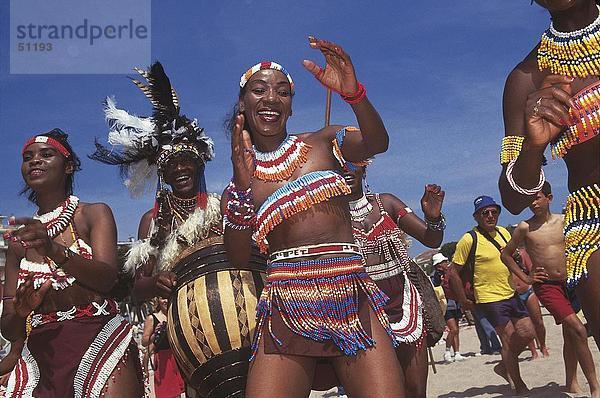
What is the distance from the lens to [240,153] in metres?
3.75

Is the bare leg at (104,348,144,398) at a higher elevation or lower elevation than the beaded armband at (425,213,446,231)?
lower

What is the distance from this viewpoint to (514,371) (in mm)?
8273

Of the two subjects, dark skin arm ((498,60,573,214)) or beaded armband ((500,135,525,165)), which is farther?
beaded armband ((500,135,525,165))

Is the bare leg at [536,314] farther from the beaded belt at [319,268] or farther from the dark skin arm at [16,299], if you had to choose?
the dark skin arm at [16,299]

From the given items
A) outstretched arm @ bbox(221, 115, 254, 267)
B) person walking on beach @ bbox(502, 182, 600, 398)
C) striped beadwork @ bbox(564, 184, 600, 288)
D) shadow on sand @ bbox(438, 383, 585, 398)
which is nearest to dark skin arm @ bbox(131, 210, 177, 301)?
outstretched arm @ bbox(221, 115, 254, 267)

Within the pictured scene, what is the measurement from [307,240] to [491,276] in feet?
20.2

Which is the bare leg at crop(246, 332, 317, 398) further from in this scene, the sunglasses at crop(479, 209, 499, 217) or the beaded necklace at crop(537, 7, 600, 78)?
the sunglasses at crop(479, 209, 499, 217)

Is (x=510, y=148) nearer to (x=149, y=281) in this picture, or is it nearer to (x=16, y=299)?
(x=149, y=281)

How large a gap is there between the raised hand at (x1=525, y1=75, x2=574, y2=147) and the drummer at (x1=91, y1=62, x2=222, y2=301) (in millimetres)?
2300

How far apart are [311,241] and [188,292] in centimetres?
99

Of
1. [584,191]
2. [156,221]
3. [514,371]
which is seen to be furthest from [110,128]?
[514,371]

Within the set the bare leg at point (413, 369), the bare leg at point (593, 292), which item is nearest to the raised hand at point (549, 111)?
the bare leg at point (593, 292)

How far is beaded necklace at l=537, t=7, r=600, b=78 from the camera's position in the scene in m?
3.04

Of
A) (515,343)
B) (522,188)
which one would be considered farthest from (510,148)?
(515,343)
